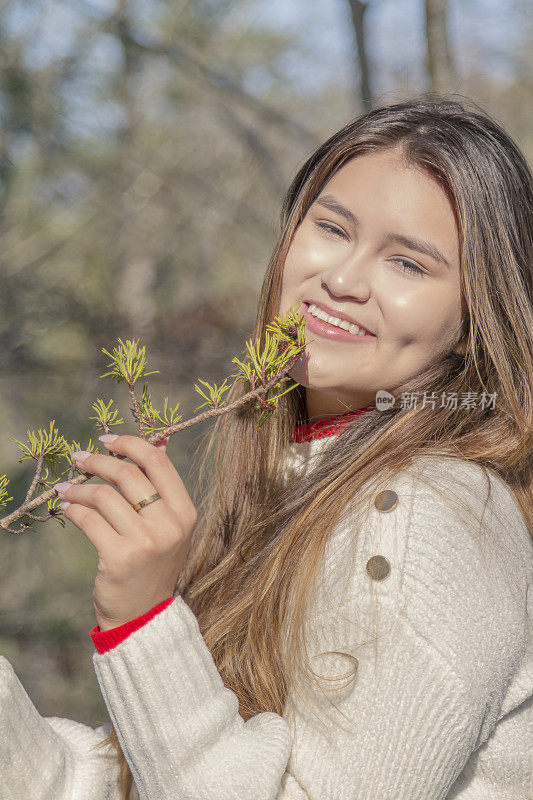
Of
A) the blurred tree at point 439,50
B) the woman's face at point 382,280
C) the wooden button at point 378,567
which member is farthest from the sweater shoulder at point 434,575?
the blurred tree at point 439,50

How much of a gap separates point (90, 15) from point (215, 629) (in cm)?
253

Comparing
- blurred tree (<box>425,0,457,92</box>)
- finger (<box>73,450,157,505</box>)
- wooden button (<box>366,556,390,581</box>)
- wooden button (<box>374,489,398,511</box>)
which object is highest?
blurred tree (<box>425,0,457,92</box>)

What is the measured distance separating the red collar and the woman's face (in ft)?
0.38

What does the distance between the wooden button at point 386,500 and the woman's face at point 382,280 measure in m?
0.28

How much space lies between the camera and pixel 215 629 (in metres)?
1.28

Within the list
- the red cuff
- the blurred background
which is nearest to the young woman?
the red cuff

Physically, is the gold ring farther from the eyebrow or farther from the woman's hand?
the eyebrow

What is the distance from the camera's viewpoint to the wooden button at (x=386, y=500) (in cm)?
107

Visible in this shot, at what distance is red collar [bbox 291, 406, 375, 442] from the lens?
4.81 feet

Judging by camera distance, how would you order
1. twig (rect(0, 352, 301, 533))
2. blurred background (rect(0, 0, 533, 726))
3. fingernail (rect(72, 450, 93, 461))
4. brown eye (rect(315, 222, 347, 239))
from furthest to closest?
blurred background (rect(0, 0, 533, 726)) < brown eye (rect(315, 222, 347, 239)) < fingernail (rect(72, 450, 93, 461)) < twig (rect(0, 352, 301, 533))

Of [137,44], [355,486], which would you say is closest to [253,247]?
[137,44]

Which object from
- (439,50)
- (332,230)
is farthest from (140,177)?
(332,230)

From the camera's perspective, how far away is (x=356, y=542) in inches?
42.1

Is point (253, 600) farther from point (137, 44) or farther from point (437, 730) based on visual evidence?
point (137, 44)
